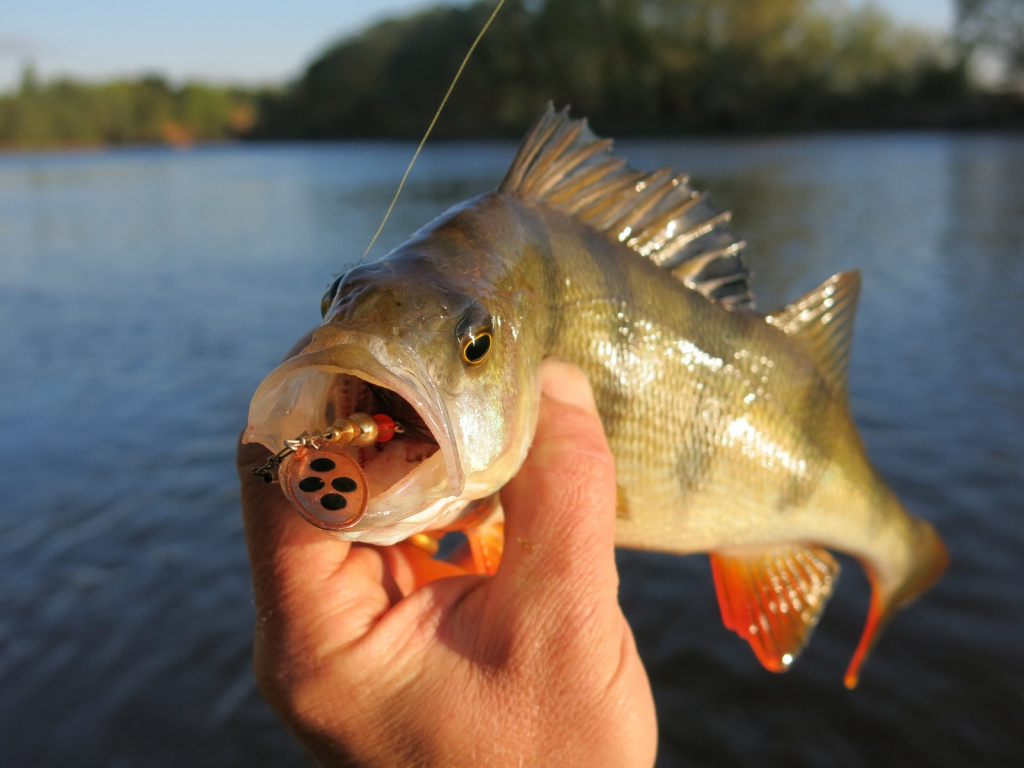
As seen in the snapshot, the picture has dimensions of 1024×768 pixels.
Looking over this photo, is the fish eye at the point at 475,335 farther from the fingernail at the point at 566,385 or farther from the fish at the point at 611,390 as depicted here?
the fingernail at the point at 566,385

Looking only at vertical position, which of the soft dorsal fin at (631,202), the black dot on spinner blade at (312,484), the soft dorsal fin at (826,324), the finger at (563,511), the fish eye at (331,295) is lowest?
the finger at (563,511)

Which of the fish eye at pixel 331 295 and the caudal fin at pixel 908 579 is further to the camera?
the caudal fin at pixel 908 579

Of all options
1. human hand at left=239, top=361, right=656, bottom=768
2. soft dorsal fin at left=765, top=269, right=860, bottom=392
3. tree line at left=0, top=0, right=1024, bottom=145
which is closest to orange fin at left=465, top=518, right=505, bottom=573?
human hand at left=239, top=361, right=656, bottom=768

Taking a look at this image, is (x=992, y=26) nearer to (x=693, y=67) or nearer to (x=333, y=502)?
(x=693, y=67)

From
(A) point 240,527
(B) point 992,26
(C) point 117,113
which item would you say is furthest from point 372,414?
(C) point 117,113

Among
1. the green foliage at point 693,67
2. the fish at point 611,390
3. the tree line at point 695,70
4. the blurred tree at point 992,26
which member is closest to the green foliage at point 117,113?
the tree line at point 695,70

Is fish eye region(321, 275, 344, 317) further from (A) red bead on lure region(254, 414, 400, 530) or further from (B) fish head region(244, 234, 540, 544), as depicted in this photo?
(A) red bead on lure region(254, 414, 400, 530)
